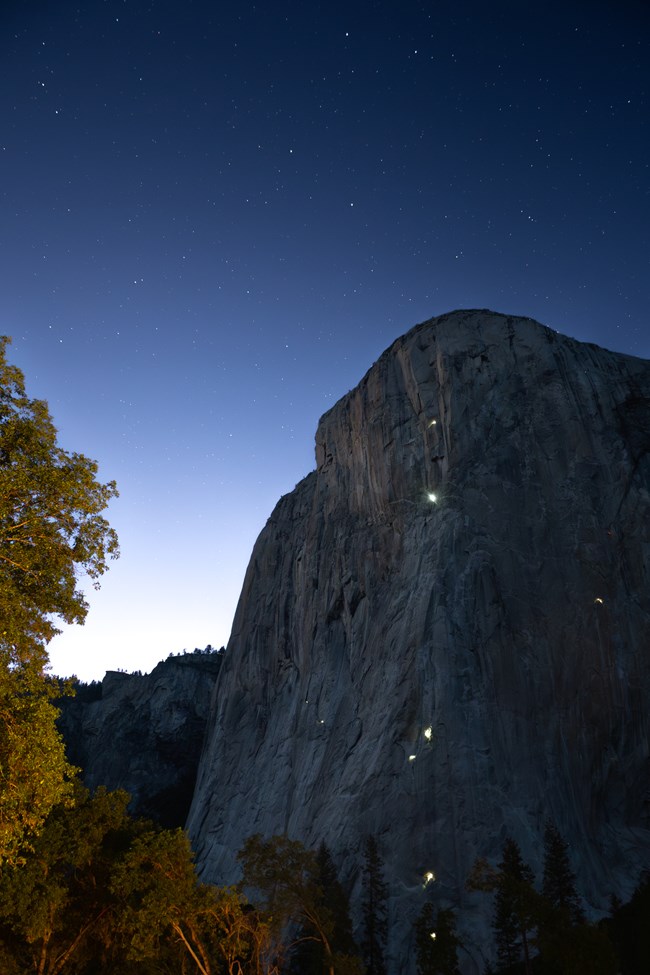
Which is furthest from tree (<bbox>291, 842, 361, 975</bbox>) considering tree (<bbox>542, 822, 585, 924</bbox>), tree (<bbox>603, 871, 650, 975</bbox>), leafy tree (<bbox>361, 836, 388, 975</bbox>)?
tree (<bbox>603, 871, 650, 975</bbox>)

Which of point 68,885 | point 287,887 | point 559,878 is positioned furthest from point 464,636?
point 68,885

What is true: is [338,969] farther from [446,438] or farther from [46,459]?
[446,438]

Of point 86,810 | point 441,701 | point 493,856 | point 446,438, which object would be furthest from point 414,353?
point 86,810

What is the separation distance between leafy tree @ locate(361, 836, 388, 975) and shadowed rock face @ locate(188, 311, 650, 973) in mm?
877

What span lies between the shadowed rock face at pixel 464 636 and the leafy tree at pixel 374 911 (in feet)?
2.88

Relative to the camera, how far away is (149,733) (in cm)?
9669

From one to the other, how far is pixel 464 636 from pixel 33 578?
40509 millimetres

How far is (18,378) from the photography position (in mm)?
15133

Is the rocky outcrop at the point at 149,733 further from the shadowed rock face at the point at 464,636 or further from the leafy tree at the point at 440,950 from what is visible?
the leafy tree at the point at 440,950

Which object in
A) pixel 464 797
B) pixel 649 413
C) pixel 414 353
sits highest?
pixel 414 353

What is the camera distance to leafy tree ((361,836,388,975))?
120 ft

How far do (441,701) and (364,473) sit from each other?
1186 inches

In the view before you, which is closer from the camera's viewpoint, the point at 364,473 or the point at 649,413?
the point at 649,413

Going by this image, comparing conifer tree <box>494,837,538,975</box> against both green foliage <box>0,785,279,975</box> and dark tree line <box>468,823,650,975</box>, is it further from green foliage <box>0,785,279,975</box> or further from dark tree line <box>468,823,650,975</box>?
green foliage <box>0,785,279,975</box>
